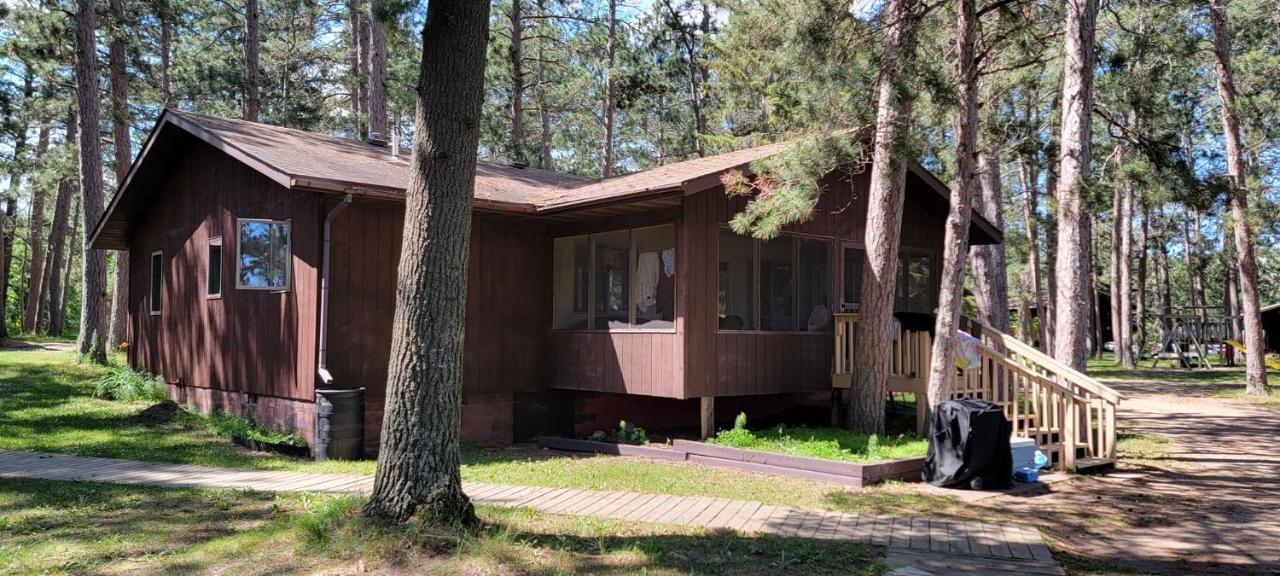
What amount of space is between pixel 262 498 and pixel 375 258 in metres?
3.96

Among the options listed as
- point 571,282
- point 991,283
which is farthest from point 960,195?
point 991,283

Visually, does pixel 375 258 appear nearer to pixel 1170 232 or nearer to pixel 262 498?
pixel 262 498

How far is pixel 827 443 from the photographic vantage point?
9055mm

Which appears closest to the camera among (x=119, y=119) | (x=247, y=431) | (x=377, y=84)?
(x=247, y=431)

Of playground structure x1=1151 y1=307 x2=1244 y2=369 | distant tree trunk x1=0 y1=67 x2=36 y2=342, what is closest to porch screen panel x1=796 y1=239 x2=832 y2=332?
distant tree trunk x1=0 y1=67 x2=36 y2=342

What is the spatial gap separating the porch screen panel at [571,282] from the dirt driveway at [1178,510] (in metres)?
5.64

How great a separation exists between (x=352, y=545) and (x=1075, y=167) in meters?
9.61

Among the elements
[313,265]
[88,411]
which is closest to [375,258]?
[313,265]

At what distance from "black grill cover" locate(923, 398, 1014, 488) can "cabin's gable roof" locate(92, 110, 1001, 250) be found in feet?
11.5

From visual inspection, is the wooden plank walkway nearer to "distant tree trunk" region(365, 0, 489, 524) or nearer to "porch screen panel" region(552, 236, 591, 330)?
"distant tree trunk" region(365, 0, 489, 524)

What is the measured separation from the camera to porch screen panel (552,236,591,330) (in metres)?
11.1

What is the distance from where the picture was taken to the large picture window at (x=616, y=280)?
33.2 ft

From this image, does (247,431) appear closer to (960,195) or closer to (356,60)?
(960,195)

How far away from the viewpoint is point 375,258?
9953mm
